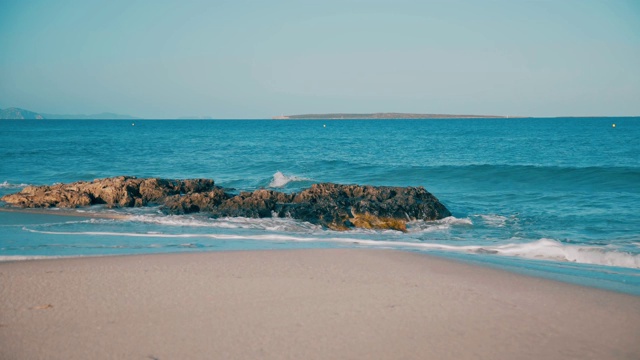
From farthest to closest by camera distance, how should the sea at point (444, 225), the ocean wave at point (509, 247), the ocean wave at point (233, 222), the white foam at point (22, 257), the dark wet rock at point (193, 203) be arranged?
the dark wet rock at point (193, 203) → the ocean wave at point (233, 222) → the ocean wave at point (509, 247) → the sea at point (444, 225) → the white foam at point (22, 257)

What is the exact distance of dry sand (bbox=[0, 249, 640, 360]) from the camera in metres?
4.72

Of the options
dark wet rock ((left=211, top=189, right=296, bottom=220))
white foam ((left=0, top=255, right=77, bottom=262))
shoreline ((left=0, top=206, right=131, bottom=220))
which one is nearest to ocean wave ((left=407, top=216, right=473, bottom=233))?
dark wet rock ((left=211, top=189, right=296, bottom=220))

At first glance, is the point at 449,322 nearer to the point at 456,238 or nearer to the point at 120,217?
the point at 456,238

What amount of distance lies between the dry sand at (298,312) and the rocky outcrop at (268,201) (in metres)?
5.42

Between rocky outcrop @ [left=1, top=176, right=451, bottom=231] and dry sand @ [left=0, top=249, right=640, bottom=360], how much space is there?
542 cm

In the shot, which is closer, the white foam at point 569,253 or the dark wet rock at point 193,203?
the white foam at point 569,253

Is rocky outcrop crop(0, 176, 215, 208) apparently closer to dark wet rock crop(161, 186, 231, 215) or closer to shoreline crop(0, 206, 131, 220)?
shoreline crop(0, 206, 131, 220)

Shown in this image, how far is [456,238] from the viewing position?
1165 cm

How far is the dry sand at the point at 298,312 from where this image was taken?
472cm

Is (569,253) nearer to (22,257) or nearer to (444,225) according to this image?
(444,225)

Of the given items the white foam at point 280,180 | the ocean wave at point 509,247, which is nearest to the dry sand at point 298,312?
the ocean wave at point 509,247

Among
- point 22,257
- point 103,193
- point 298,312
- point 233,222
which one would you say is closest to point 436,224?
point 233,222

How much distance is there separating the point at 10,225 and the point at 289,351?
9.48 meters

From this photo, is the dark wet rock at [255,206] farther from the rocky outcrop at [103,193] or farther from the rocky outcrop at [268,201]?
the rocky outcrop at [103,193]
